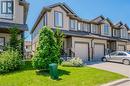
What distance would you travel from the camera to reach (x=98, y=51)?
109 feet

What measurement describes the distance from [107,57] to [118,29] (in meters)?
12.1

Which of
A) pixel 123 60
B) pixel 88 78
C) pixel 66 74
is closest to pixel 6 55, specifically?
pixel 66 74

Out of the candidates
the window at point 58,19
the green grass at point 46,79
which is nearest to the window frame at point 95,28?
the window at point 58,19

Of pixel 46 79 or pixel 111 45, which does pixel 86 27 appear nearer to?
pixel 111 45

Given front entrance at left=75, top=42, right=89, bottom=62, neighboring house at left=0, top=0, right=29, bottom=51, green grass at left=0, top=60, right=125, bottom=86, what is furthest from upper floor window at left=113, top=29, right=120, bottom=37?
green grass at left=0, top=60, right=125, bottom=86

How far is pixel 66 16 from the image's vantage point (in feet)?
96.6

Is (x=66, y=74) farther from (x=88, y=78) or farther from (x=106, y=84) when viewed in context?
(x=106, y=84)

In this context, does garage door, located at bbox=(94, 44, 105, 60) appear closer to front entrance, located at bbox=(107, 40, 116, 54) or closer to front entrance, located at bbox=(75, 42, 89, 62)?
front entrance, located at bbox=(75, 42, 89, 62)

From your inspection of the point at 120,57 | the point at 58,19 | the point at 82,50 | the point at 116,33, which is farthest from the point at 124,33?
the point at 58,19

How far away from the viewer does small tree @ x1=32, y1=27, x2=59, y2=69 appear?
628 inches

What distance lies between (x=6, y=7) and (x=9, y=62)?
30.0 feet

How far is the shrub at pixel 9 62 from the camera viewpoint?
51.0 ft

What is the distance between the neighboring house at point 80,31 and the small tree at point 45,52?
10.2 metres

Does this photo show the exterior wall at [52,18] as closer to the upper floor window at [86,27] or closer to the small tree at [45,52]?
the upper floor window at [86,27]
